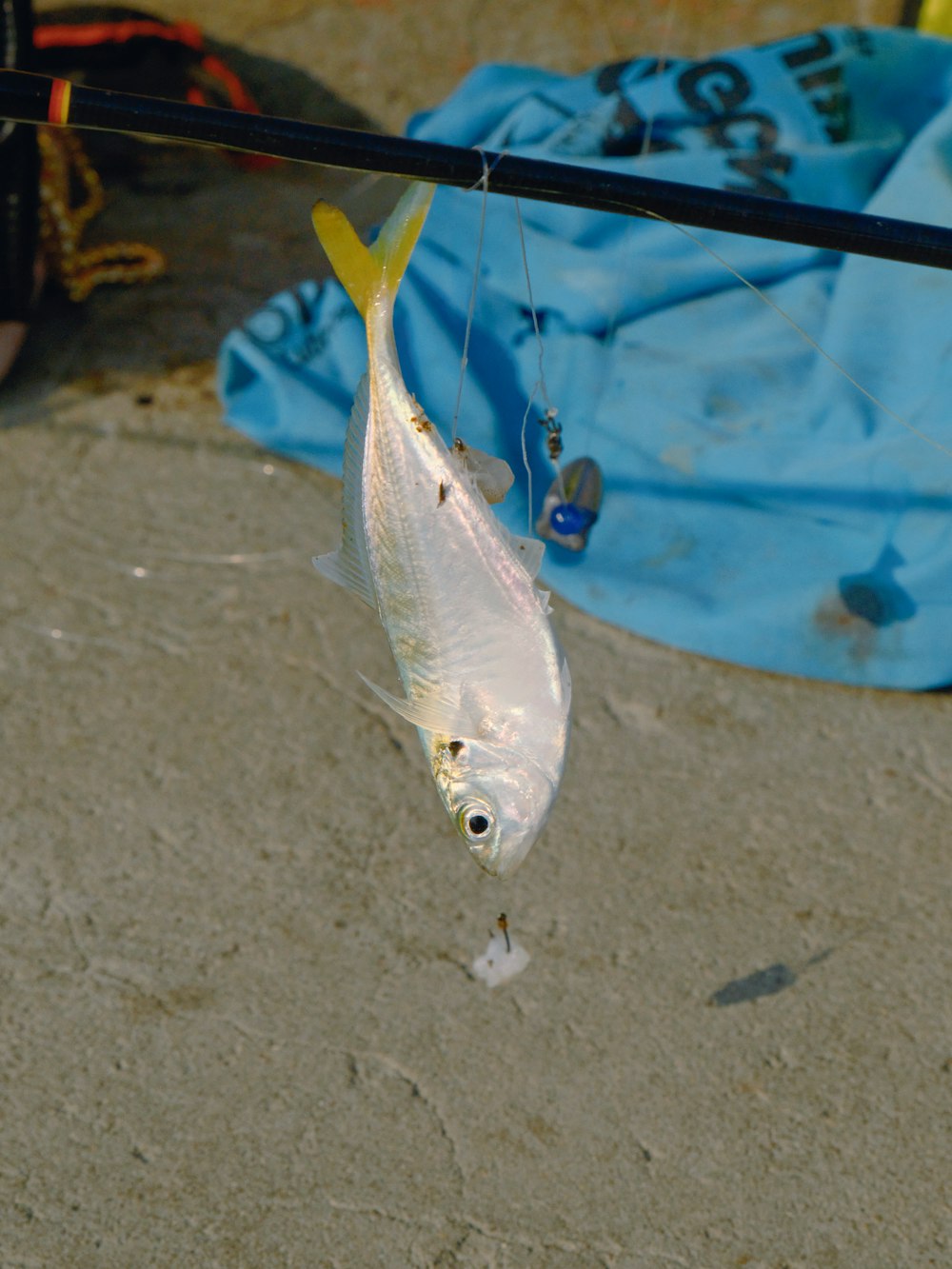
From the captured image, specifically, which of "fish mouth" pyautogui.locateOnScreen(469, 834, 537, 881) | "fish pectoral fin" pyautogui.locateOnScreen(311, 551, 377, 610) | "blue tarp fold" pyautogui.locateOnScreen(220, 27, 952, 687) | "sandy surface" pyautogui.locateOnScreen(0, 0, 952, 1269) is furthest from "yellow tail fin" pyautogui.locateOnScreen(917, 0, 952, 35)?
"fish mouth" pyautogui.locateOnScreen(469, 834, 537, 881)

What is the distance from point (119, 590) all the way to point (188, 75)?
9.26 ft

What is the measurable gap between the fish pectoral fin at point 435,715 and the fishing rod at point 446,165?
54 centimetres

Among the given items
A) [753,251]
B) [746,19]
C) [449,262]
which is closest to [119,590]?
[449,262]

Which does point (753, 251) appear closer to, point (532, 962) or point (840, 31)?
point (840, 31)

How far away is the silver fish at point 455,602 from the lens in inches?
48.9

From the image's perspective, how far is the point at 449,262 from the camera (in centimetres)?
363

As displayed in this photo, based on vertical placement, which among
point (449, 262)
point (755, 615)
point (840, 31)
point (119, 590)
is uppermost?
point (840, 31)

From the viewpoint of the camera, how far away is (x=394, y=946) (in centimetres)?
230

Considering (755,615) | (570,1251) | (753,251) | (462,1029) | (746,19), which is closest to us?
(570,1251)

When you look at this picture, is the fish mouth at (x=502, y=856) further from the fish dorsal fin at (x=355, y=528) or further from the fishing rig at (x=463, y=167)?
the fishing rig at (x=463, y=167)

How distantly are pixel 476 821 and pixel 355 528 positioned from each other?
0.32 meters

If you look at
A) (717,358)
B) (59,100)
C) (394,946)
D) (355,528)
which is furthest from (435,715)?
(717,358)

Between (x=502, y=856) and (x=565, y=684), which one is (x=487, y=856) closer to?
(x=502, y=856)

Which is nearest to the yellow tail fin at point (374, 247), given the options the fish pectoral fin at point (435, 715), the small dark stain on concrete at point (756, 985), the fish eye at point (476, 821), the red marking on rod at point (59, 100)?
the red marking on rod at point (59, 100)
